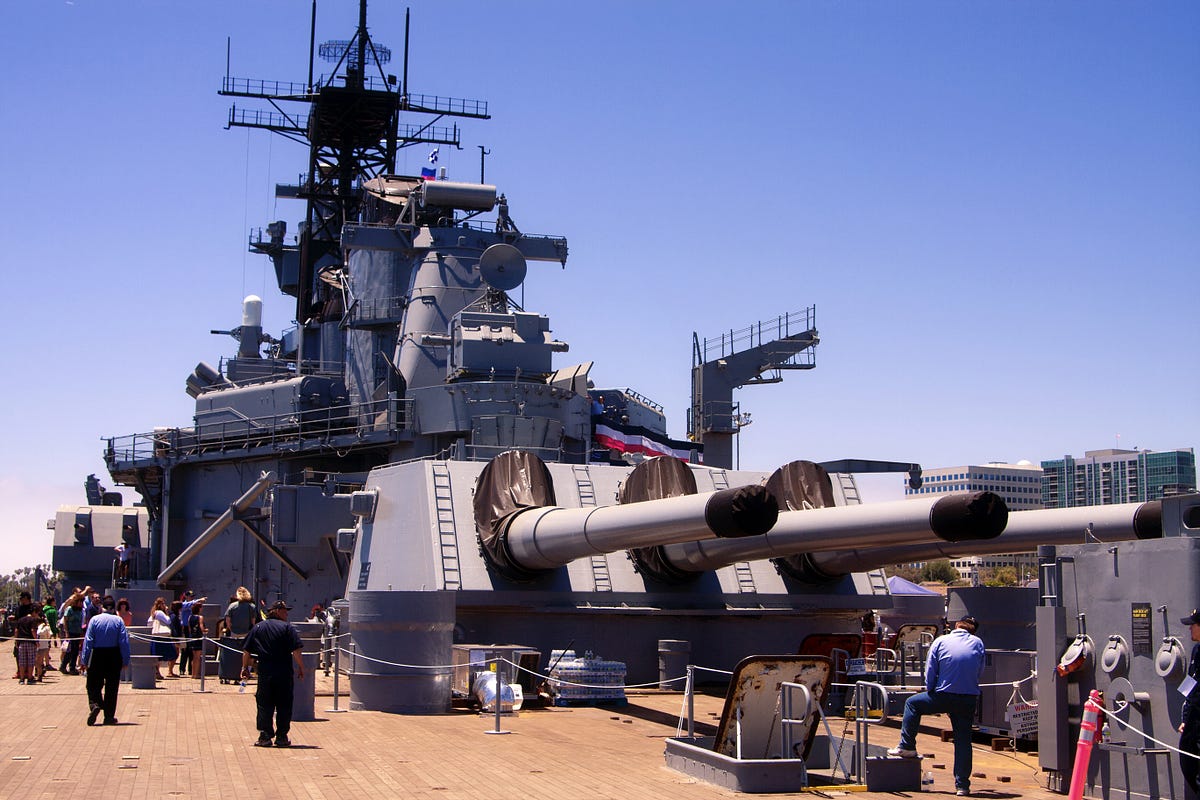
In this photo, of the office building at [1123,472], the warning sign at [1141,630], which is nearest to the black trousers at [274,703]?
the warning sign at [1141,630]

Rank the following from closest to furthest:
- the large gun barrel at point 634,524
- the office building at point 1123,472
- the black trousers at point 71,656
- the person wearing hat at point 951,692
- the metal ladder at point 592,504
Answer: the person wearing hat at point 951,692 → the large gun barrel at point 634,524 → the metal ladder at point 592,504 → the black trousers at point 71,656 → the office building at point 1123,472

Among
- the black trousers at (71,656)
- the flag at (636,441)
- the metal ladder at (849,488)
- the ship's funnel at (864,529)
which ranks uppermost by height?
the flag at (636,441)

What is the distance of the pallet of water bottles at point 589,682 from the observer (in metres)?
12.6

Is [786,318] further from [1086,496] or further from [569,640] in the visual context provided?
[569,640]

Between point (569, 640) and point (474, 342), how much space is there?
867 cm

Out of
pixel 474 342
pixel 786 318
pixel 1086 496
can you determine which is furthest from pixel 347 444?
pixel 1086 496

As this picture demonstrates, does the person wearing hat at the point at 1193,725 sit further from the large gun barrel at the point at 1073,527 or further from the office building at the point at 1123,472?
the office building at the point at 1123,472

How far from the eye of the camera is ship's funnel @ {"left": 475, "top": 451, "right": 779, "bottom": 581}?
9070 mm

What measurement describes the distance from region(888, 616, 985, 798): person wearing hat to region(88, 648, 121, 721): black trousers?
6.41 metres

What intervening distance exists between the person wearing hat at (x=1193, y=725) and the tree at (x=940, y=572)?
64.5 meters

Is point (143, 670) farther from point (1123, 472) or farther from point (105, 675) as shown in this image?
point (1123, 472)

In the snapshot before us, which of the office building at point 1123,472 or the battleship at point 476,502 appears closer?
the battleship at point 476,502

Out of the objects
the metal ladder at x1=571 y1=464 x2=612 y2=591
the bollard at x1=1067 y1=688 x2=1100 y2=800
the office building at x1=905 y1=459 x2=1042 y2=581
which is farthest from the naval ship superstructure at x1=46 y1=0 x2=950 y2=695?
the office building at x1=905 y1=459 x2=1042 y2=581

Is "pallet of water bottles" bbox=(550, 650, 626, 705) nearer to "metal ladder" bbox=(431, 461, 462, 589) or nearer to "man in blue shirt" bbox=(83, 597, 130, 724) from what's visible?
"metal ladder" bbox=(431, 461, 462, 589)
